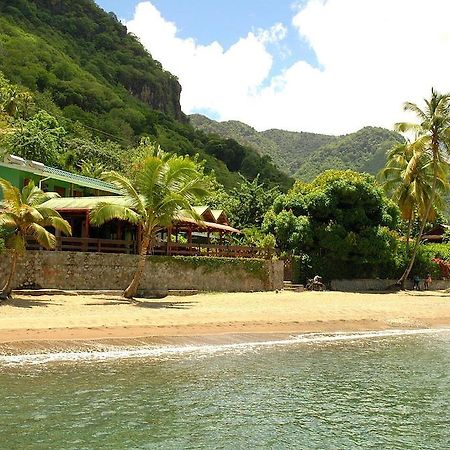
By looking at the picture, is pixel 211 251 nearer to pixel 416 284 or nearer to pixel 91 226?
pixel 91 226

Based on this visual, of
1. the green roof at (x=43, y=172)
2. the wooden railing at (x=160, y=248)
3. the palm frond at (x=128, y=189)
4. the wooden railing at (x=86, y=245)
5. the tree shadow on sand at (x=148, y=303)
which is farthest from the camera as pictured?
the green roof at (x=43, y=172)

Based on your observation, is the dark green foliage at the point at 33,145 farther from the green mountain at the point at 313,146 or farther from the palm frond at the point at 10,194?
the green mountain at the point at 313,146

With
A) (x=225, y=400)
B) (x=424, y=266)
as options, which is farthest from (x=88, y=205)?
(x=424, y=266)

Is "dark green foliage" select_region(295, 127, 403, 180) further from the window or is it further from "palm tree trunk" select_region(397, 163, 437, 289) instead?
the window

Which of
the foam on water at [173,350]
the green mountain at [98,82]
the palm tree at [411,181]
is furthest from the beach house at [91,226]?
the green mountain at [98,82]

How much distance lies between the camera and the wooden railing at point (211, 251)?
29469 mm

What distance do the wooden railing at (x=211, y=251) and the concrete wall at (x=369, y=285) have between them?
26.3 ft

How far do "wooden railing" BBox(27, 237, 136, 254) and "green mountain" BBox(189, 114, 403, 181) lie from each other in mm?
84430

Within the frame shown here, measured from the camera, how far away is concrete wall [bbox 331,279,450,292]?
3719 centimetres

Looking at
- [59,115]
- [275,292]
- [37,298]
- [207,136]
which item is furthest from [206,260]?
[207,136]

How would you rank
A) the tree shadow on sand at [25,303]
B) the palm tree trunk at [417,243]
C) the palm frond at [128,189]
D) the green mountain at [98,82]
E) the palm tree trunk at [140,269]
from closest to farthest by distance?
the tree shadow on sand at [25,303]
the palm frond at [128,189]
the palm tree trunk at [140,269]
the palm tree trunk at [417,243]
the green mountain at [98,82]

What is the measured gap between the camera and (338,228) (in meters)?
36.3

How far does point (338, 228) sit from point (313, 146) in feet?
397

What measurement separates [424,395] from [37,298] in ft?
53.9
